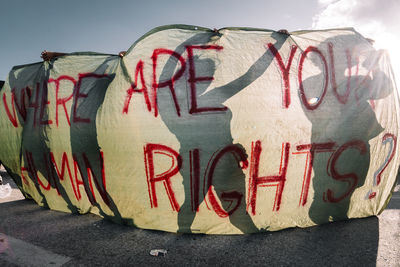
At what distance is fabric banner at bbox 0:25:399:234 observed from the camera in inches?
81.7

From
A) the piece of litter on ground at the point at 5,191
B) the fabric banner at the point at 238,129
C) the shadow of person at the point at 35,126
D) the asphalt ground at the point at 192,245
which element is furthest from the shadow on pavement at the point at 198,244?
the piece of litter on ground at the point at 5,191

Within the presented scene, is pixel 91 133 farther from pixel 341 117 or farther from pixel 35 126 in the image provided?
pixel 341 117

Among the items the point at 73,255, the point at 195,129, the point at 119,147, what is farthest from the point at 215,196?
the point at 73,255

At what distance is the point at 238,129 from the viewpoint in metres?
2.05

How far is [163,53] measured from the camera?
7.07 feet

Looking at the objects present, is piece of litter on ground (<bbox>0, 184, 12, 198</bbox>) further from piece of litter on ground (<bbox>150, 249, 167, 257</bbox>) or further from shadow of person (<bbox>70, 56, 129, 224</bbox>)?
piece of litter on ground (<bbox>150, 249, 167, 257</bbox>)

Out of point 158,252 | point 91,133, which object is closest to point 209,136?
point 158,252

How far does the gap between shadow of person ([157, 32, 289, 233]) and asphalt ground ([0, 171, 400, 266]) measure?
289 millimetres

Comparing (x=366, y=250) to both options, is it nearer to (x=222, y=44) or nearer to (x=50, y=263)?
(x=222, y=44)

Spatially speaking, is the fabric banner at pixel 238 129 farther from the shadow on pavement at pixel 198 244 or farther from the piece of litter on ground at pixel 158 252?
the piece of litter on ground at pixel 158 252

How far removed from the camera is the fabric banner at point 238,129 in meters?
2.08

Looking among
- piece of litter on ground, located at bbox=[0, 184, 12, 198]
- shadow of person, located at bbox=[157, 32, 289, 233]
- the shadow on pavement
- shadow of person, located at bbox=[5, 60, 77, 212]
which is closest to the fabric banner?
shadow of person, located at bbox=[157, 32, 289, 233]

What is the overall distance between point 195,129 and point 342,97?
5.40 ft

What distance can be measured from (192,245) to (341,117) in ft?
6.80
